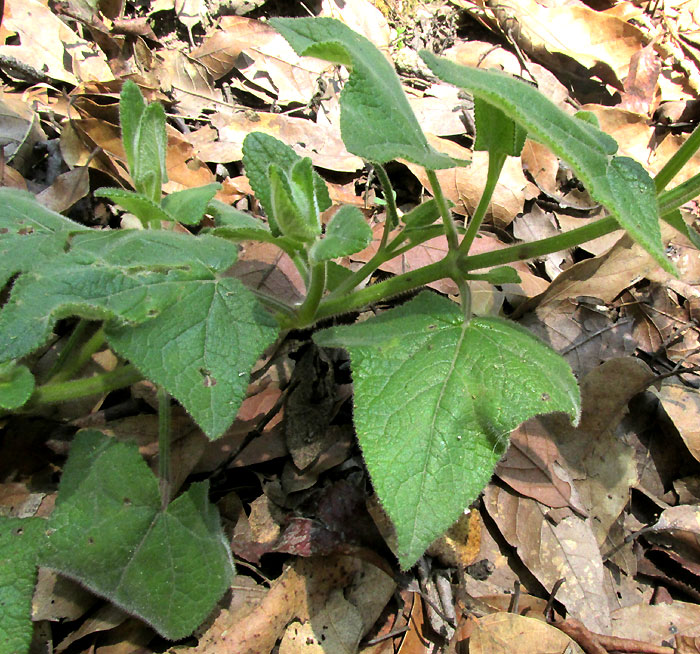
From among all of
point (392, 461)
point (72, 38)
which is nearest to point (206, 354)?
point (392, 461)

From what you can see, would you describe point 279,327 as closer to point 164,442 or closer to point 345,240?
point 345,240

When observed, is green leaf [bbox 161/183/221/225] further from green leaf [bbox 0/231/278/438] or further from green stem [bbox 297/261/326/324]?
green stem [bbox 297/261/326/324]

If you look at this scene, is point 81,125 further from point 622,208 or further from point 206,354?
point 622,208

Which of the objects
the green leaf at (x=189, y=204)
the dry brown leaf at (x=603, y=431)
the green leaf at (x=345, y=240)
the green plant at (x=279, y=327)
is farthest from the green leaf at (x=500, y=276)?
the green leaf at (x=189, y=204)

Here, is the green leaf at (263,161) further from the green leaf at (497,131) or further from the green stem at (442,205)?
the green leaf at (497,131)

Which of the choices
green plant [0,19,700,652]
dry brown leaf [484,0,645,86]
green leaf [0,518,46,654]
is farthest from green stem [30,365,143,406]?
dry brown leaf [484,0,645,86]

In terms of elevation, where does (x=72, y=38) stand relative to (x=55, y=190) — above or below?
above

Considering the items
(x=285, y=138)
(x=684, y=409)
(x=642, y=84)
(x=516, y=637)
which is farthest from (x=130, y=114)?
(x=642, y=84)
